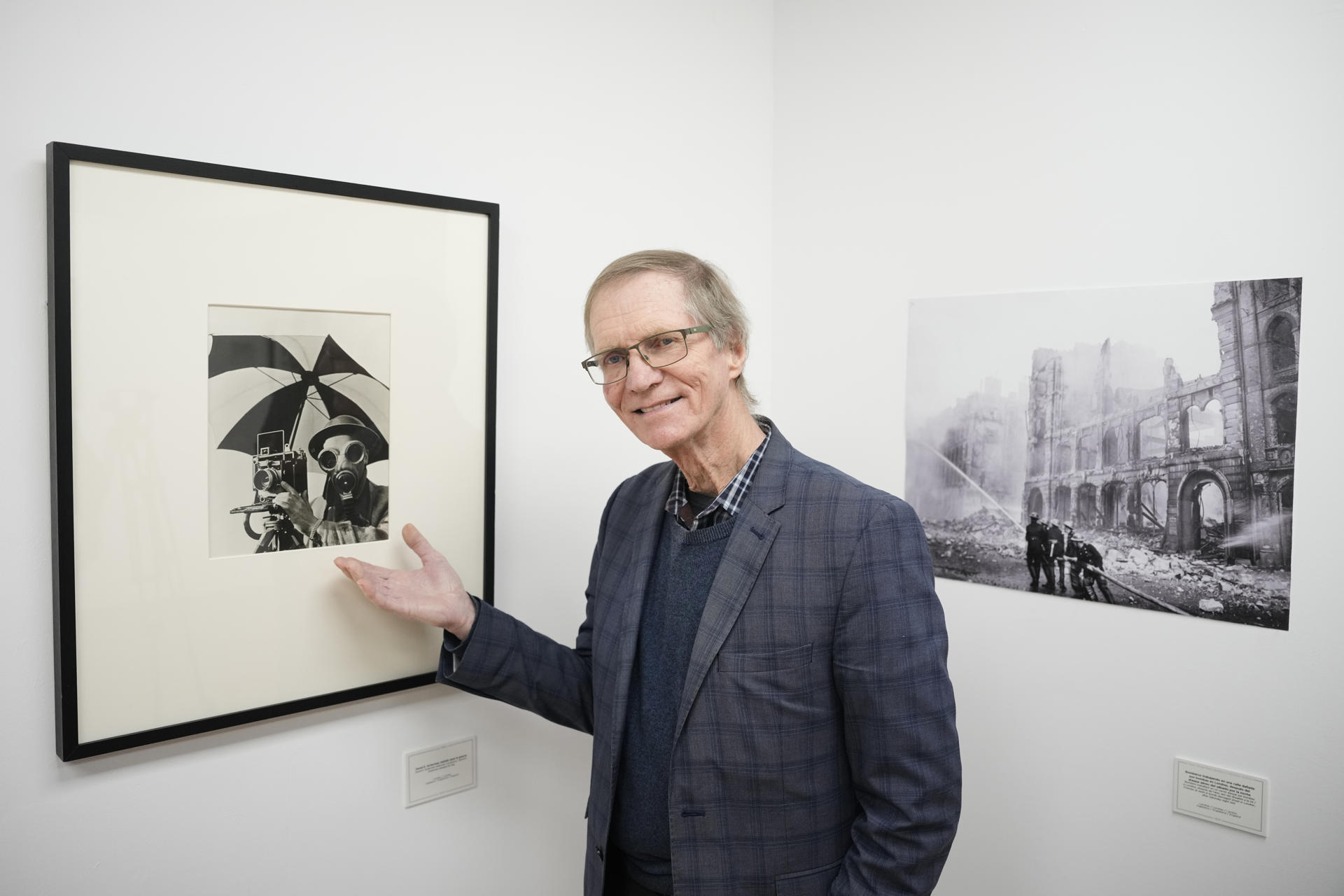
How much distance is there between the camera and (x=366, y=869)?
4.26 ft

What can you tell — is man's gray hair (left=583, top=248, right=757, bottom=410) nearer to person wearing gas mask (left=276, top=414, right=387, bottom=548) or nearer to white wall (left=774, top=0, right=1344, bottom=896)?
person wearing gas mask (left=276, top=414, right=387, bottom=548)

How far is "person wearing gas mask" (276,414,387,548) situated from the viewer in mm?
1183

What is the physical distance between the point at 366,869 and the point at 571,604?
0.56m

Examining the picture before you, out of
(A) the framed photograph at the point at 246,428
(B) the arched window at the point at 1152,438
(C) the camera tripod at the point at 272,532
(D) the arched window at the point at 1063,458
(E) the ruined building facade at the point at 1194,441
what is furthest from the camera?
(D) the arched window at the point at 1063,458

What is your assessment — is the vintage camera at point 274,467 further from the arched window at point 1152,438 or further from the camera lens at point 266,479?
the arched window at point 1152,438

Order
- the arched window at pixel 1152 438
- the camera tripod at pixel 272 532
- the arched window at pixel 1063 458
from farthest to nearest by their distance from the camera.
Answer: the arched window at pixel 1063 458 < the arched window at pixel 1152 438 < the camera tripod at pixel 272 532

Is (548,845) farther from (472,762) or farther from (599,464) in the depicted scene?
(599,464)

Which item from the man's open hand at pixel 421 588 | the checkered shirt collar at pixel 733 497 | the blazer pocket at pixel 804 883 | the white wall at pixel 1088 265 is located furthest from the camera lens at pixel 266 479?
the white wall at pixel 1088 265

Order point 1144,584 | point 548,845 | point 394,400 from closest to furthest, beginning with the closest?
point 394,400, point 1144,584, point 548,845

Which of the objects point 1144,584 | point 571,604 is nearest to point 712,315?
point 571,604

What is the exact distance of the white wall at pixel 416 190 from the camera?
3.31ft

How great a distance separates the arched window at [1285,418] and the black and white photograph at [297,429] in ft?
4.49

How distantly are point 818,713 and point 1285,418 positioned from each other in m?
0.86

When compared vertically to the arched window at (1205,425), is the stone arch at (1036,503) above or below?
below
